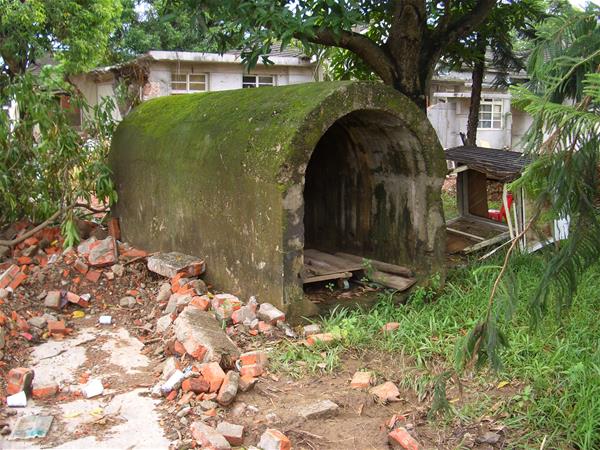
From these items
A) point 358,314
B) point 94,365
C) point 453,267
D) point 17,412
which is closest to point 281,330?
point 358,314

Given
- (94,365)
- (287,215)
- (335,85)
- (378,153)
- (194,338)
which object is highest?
(335,85)

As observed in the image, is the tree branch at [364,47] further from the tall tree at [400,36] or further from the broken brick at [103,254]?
the broken brick at [103,254]

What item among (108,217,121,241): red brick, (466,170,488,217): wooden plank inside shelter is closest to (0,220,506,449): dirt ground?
(108,217,121,241): red brick

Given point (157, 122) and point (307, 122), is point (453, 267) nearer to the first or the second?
point (307, 122)

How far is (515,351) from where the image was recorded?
4695mm

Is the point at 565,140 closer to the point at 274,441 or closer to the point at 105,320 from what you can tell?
the point at 274,441

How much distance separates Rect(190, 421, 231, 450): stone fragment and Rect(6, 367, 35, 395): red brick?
4.46ft

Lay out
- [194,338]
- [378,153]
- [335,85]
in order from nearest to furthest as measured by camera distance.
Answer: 1. [194,338]
2. [335,85]
3. [378,153]

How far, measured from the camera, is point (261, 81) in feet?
65.8

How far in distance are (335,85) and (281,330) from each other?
2.14 metres

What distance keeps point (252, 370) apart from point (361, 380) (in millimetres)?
773

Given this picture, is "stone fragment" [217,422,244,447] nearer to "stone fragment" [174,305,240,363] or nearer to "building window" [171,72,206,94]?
"stone fragment" [174,305,240,363]

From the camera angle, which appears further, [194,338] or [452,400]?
[194,338]

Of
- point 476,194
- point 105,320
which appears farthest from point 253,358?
point 476,194
